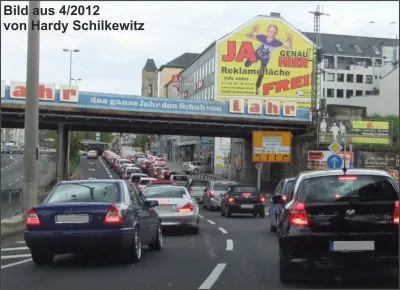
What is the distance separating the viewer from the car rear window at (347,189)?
846 centimetres

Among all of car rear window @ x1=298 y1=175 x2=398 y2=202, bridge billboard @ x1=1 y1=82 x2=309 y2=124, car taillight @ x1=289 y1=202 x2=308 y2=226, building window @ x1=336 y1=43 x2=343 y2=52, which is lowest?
car taillight @ x1=289 y1=202 x2=308 y2=226

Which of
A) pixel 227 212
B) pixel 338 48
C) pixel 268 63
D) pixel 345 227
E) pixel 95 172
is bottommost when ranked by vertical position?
pixel 95 172

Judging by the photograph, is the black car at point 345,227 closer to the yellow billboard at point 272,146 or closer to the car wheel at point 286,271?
the car wheel at point 286,271

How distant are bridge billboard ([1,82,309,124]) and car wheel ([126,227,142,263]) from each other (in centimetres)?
3257

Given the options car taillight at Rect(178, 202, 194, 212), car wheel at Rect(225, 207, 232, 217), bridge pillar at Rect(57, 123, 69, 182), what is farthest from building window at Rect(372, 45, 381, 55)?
car taillight at Rect(178, 202, 194, 212)

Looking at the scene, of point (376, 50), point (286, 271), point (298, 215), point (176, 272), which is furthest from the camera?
point (376, 50)

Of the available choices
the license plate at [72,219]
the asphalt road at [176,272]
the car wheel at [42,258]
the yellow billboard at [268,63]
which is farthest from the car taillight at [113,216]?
the yellow billboard at [268,63]

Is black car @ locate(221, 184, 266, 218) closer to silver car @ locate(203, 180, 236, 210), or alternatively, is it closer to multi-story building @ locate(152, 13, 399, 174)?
silver car @ locate(203, 180, 236, 210)

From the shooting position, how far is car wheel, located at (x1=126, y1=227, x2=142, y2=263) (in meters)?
11.0

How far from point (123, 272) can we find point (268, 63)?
70410 mm

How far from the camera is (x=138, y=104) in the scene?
46.8 metres

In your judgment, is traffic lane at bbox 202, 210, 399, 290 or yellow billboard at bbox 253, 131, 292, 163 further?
yellow billboard at bbox 253, 131, 292, 163

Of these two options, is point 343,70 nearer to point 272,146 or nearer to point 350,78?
point 350,78

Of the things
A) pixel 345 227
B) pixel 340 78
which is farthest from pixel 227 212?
pixel 340 78
